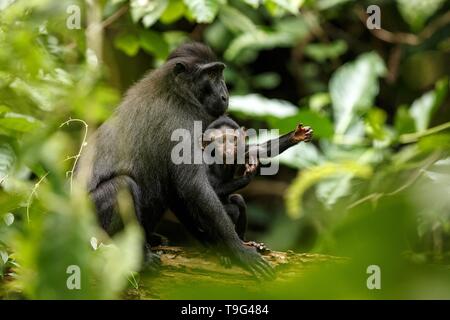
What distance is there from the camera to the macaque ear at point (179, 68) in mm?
5968

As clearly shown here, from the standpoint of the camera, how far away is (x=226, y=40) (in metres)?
11.2

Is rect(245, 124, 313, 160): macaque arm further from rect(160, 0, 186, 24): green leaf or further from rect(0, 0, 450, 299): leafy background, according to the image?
rect(160, 0, 186, 24): green leaf

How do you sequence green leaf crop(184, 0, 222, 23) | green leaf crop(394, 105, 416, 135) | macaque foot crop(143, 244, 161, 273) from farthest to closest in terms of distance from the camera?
1. green leaf crop(394, 105, 416, 135)
2. green leaf crop(184, 0, 222, 23)
3. macaque foot crop(143, 244, 161, 273)

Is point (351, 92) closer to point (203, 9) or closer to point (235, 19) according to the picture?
point (235, 19)

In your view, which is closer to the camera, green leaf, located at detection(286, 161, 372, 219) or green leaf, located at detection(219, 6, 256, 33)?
green leaf, located at detection(286, 161, 372, 219)

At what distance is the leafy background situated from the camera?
3.96ft

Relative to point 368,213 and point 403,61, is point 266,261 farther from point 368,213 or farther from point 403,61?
point 403,61

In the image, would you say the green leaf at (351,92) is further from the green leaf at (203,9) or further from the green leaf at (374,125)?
the green leaf at (203,9)

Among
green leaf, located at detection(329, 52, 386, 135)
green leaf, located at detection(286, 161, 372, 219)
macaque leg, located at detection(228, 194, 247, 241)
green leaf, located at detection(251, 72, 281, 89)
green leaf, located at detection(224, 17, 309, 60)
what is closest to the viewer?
macaque leg, located at detection(228, 194, 247, 241)

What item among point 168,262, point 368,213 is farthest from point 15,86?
point 368,213

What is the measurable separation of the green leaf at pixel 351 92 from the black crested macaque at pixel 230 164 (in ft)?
7.80

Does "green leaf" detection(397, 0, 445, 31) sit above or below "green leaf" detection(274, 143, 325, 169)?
above

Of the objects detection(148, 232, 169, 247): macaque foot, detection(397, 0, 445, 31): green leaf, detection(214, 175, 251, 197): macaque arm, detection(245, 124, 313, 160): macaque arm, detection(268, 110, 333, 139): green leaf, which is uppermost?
detection(397, 0, 445, 31): green leaf

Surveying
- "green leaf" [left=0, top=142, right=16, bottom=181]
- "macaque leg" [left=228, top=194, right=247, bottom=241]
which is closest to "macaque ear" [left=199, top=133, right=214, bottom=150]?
"macaque leg" [left=228, top=194, right=247, bottom=241]
